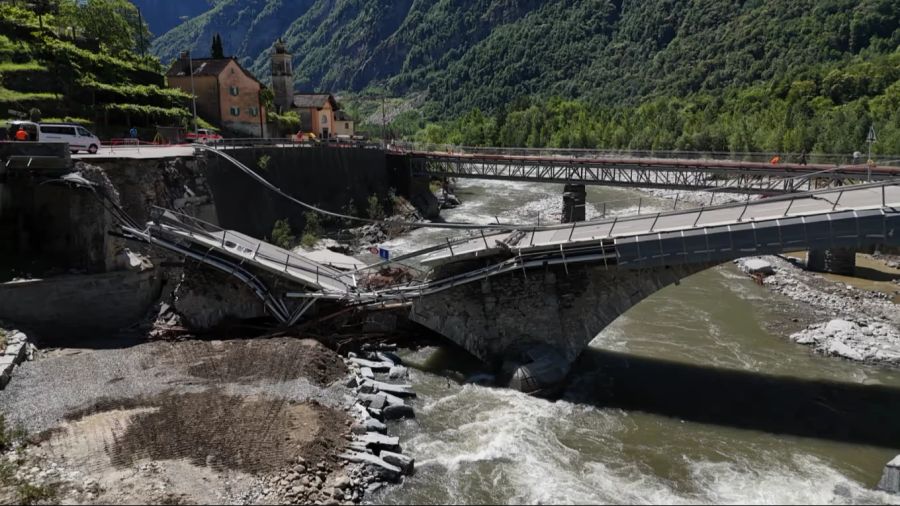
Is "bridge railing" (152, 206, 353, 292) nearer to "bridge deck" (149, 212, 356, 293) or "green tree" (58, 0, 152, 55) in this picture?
"bridge deck" (149, 212, 356, 293)

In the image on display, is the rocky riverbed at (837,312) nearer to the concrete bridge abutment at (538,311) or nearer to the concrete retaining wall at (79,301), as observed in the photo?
the concrete bridge abutment at (538,311)

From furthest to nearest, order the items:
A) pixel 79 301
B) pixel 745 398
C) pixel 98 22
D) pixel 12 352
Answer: pixel 98 22
pixel 79 301
pixel 745 398
pixel 12 352

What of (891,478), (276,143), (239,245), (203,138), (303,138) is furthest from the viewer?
(303,138)

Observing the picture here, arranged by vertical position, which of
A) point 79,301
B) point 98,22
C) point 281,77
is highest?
point 98,22

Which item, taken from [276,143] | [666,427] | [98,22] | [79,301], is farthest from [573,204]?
[98,22]

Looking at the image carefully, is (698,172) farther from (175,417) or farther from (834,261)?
(175,417)

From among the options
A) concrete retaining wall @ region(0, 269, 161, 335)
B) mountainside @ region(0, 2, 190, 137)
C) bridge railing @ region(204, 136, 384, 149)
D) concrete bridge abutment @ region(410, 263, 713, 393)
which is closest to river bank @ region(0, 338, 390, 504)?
concrete retaining wall @ region(0, 269, 161, 335)

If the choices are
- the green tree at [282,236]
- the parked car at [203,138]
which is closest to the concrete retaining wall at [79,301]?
the green tree at [282,236]
